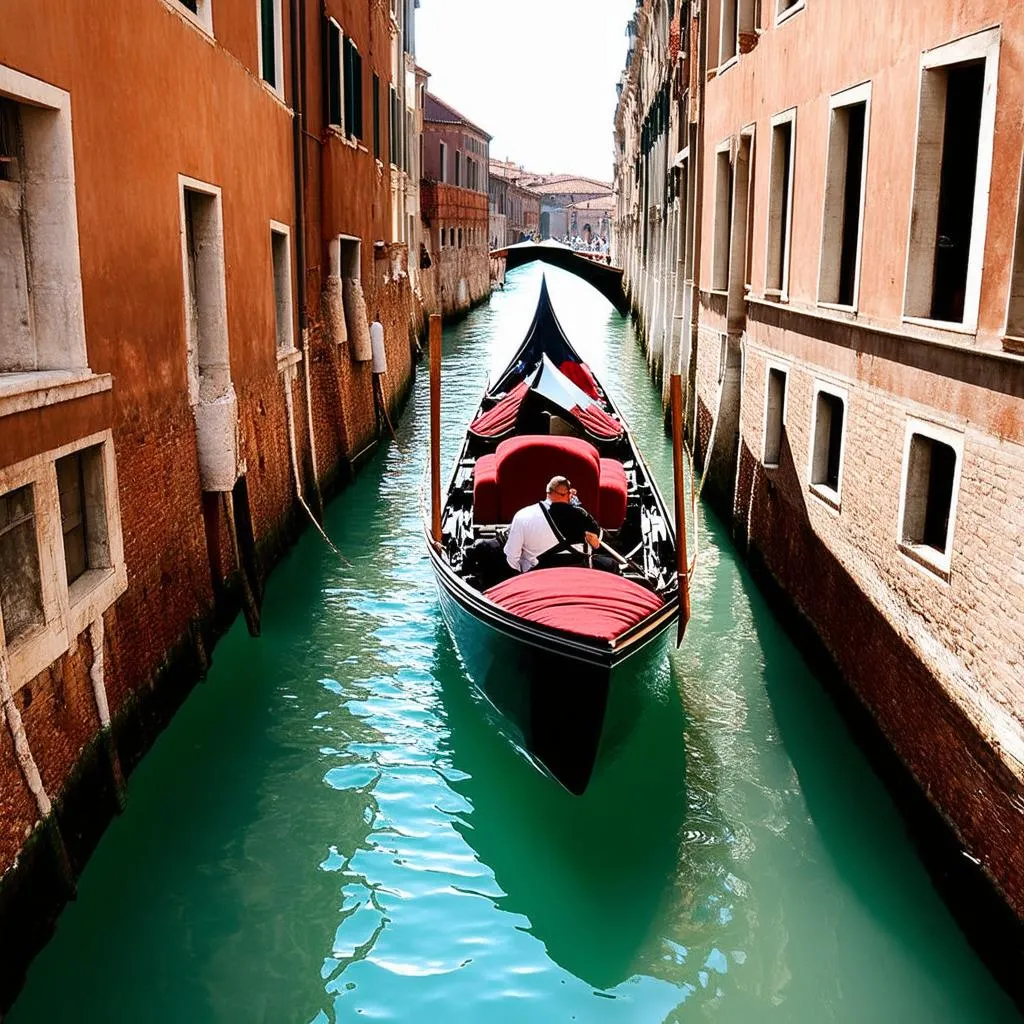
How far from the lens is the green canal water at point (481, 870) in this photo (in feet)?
11.7

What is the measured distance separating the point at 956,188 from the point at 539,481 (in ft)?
9.23

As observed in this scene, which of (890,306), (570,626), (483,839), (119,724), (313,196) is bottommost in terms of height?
(483,839)

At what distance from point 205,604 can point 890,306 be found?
144 inches

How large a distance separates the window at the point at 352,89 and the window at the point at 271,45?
7.25 ft

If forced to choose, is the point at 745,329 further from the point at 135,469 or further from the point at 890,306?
the point at 135,469

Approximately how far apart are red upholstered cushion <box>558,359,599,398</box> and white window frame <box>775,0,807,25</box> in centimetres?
413

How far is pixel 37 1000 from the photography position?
3414mm

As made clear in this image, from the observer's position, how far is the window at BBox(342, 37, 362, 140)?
10375mm

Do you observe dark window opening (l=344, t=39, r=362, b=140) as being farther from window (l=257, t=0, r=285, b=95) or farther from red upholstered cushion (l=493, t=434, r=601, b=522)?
red upholstered cushion (l=493, t=434, r=601, b=522)

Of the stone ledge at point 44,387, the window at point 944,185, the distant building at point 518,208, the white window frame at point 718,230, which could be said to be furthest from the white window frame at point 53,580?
the distant building at point 518,208

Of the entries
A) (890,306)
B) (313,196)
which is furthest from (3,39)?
(313,196)

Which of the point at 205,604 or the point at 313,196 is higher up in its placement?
the point at 313,196

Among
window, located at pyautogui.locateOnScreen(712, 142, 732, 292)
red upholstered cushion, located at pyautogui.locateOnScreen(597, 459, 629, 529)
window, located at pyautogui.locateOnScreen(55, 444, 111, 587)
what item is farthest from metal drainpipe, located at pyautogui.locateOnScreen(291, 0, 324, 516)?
window, located at pyautogui.locateOnScreen(55, 444, 111, 587)

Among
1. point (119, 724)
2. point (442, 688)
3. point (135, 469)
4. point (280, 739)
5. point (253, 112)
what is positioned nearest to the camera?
point (119, 724)
